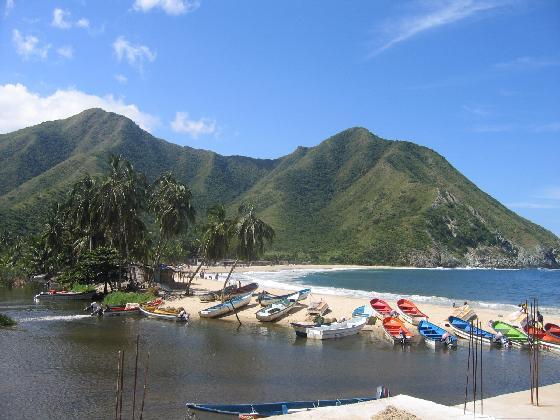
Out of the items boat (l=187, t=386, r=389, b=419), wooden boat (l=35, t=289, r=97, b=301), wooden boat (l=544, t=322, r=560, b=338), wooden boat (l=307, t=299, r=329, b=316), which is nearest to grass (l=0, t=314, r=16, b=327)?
wooden boat (l=35, t=289, r=97, b=301)

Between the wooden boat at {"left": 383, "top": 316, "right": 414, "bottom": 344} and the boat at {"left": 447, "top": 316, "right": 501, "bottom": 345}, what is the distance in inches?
180

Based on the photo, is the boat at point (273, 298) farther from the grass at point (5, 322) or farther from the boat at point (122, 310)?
the grass at point (5, 322)

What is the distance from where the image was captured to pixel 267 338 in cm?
3369

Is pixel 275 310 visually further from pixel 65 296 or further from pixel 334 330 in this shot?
pixel 65 296

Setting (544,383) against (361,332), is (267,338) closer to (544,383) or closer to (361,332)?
(361,332)

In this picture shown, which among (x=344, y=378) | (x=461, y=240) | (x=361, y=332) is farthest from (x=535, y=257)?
(x=344, y=378)

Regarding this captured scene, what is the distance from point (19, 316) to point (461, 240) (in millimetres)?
166164

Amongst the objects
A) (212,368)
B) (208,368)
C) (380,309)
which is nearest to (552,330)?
(380,309)

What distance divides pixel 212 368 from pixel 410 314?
21.1 metres

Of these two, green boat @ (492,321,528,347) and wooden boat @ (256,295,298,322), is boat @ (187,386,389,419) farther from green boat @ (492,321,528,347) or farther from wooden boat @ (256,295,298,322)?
wooden boat @ (256,295,298,322)

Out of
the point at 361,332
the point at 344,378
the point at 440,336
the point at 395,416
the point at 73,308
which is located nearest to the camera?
the point at 395,416

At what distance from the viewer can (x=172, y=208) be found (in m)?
55.4

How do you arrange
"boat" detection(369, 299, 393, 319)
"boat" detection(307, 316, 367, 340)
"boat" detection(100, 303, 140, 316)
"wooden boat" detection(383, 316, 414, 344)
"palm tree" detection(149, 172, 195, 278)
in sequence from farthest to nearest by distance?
"palm tree" detection(149, 172, 195, 278), "boat" detection(100, 303, 140, 316), "boat" detection(369, 299, 393, 319), "boat" detection(307, 316, 367, 340), "wooden boat" detection(383, 316, 414, 344)

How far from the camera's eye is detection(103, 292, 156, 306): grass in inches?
1880
